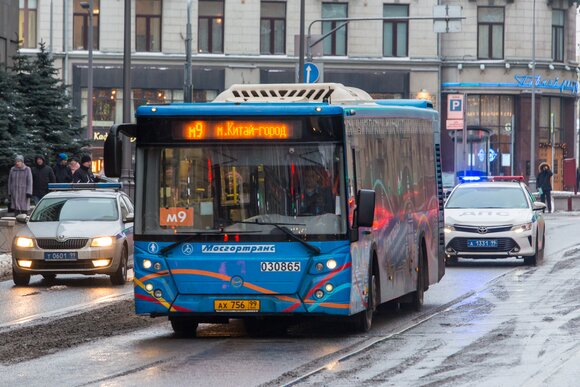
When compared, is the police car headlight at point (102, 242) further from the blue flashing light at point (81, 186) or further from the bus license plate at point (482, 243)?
the bus license plate at point (482, 243)

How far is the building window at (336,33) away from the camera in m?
69.4

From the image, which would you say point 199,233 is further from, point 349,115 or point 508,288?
point 508,288

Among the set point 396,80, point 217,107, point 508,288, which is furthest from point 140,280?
point 396,80

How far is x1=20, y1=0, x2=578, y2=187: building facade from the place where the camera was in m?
67.7

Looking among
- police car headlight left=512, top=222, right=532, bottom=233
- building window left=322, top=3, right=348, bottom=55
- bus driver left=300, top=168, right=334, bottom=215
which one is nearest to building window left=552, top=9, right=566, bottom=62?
building window left=322, top=3, right=348, bottom=55

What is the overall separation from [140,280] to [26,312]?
4.23 m

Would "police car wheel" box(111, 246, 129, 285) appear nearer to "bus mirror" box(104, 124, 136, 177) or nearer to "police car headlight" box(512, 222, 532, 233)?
"police car headlight" box(512, 222, 532, 233)

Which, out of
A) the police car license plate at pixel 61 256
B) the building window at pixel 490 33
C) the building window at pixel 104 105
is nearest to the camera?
the police car license plate at pixel 61 256

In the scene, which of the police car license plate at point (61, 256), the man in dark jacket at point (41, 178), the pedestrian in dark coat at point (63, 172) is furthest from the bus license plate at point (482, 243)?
the man in dark jacket at point (41, 178)

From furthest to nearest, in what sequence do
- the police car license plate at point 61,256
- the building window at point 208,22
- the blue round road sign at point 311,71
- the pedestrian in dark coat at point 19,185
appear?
the building window at point 208,22 → the blue round road sign at point 311,71 → the pedestrian in dark coat at point 19,185 → the police car license plate at point 61,256

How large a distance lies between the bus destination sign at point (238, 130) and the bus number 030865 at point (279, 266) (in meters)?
1.21

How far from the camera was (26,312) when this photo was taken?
1906 cm

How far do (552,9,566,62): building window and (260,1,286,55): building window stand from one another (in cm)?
1333

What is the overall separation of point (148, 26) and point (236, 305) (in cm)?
5448
